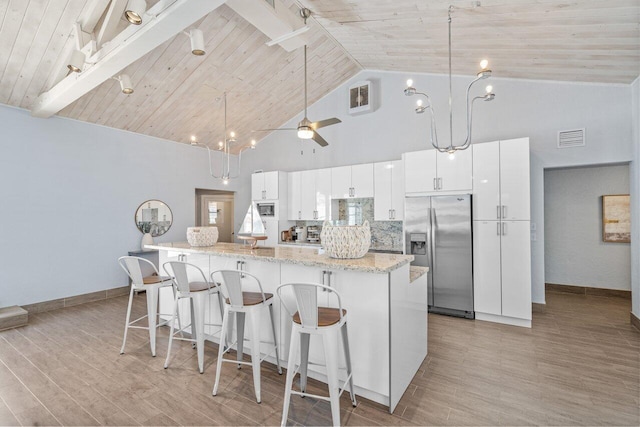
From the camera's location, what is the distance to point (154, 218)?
580 cm

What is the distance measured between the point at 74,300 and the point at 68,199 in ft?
5.29

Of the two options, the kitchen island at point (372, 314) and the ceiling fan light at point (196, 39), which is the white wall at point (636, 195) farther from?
the ceiling fan light at point (196, 39)

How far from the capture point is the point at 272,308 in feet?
8.93

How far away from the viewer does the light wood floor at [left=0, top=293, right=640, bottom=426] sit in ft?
6.94

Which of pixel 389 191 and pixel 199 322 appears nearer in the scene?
pixel 199 322

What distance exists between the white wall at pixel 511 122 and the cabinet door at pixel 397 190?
387 millimetres

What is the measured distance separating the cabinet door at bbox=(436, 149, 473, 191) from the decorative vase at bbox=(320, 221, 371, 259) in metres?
2.41

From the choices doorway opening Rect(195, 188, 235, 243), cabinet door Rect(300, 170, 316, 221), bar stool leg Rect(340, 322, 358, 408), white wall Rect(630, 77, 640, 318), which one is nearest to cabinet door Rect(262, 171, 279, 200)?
cabinet door Rect(300, 170, 316, 221)

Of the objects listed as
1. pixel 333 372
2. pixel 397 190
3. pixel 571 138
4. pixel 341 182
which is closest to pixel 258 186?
pixel 341 182

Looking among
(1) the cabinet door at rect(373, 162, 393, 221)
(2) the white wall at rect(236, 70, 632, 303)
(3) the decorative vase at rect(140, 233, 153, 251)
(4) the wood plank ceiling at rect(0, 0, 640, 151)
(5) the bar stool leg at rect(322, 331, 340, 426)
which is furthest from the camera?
(3) the decorative vase at rect(140, 233, 153, 251)

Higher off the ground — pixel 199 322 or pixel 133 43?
pixel 133 43

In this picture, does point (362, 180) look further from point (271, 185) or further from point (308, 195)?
point (271, 185)

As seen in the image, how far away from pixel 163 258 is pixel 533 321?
195 inches

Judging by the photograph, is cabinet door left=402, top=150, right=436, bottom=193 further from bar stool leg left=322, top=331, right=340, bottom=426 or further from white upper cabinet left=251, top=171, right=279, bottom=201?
bar stool leg left=322, top=331, right=340, bottom=426
